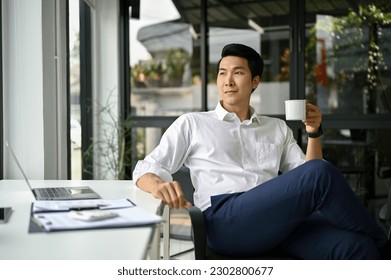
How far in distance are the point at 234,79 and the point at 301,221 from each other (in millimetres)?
674

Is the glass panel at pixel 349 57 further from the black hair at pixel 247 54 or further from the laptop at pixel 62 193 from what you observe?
the laptop at pixel 62 193

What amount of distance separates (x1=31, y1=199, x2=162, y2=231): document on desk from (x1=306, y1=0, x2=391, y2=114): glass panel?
8.98ft

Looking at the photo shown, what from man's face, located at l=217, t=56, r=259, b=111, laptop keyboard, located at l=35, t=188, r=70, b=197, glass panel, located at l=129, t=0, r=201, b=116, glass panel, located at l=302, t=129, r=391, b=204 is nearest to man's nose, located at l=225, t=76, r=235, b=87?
man's face, located at l=217, t=56, r=259, b=111

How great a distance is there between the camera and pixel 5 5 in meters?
2.54

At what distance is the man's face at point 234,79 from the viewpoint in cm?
221

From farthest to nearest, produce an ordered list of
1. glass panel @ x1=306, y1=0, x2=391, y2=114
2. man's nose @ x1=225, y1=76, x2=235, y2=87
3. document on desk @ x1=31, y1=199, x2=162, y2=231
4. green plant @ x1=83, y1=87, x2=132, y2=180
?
green plant @ x1=83, y1=87, x2=132, y2=180
glass panel @ x1=306, y1=0, x2=391, y2=114
man's nose @ x1=225, y1=76, x2=235, y2=87
document on desk @ x1=31, y1=199, x2=162, y2=231

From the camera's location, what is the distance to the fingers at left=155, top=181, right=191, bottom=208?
1.61 m

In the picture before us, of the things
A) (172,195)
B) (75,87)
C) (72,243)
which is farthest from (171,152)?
(75,87)

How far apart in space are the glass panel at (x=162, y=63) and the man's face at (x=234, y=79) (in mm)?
2015

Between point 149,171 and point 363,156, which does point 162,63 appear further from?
point 149,171

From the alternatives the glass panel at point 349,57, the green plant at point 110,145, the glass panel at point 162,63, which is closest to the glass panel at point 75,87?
the green plant at point 110,145

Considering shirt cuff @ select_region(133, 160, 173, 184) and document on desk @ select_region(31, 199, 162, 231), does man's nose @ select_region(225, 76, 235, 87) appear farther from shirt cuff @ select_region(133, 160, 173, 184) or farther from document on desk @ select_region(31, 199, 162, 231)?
document on desk @ select_region(31, 199, 162, 231)

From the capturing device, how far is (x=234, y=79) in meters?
2.21
